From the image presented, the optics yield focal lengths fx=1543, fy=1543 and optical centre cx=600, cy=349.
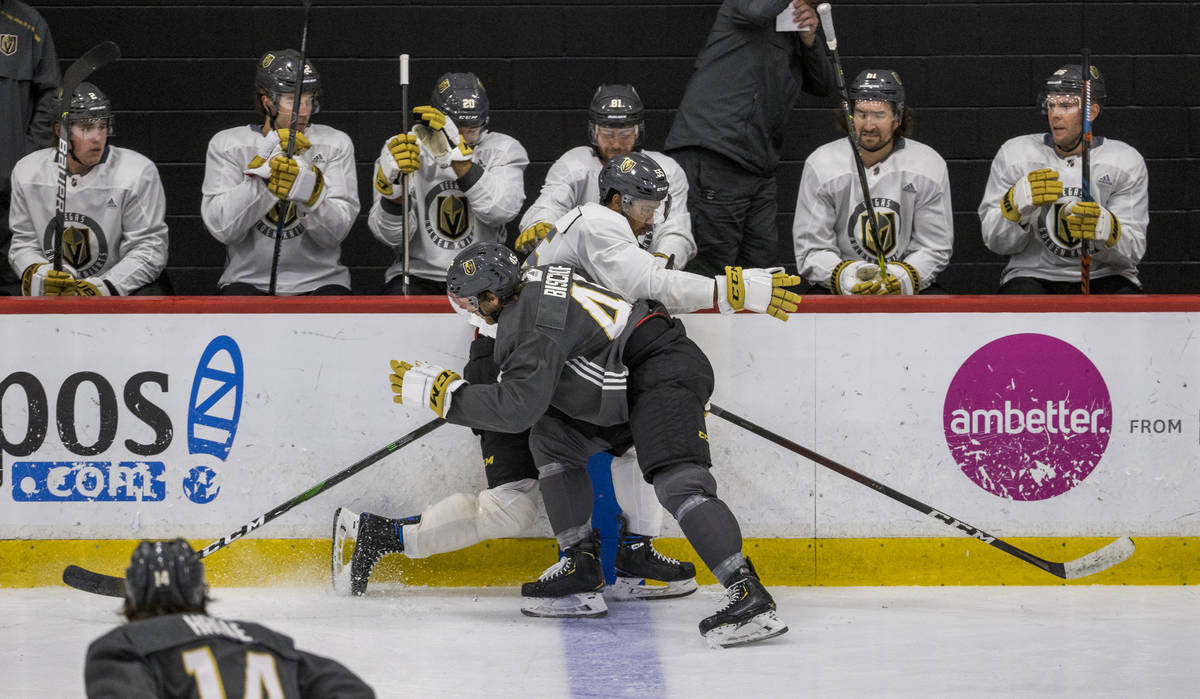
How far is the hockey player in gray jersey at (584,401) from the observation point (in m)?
3.78

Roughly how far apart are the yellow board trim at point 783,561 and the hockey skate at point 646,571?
211mm

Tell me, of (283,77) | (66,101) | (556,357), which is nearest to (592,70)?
(283,77)

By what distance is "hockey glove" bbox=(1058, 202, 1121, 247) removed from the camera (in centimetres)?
464

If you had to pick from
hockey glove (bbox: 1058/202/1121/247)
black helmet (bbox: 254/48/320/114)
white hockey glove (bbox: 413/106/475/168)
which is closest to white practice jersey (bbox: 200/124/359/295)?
black helmet (bbox: 254/48/320/114)

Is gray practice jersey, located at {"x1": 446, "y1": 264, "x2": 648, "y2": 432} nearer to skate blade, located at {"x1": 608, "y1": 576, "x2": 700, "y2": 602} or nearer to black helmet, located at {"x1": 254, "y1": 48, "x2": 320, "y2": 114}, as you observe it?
skate blade, located at {"x1": 608, "y1": 576, "x2": 700, "y2": 602}

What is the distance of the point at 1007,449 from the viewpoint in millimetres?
4398

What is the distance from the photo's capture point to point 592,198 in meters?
4.93

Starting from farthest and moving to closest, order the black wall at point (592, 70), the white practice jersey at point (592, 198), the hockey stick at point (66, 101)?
the black wall at point (592, 70), the white practice jersey at point (592, 198), the hockey stick at point (66, 101)

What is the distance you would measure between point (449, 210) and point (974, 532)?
190 centimetres

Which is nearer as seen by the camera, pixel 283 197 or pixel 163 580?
pixel 163 580

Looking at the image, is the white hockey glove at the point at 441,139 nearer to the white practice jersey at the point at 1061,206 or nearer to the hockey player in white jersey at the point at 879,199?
the hockey player in white jersey at the point at 879,199

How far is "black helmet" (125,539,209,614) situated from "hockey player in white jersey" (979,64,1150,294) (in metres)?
3.36

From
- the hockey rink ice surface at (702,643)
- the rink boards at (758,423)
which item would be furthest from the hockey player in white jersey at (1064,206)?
the hockey rink ice surface at (702,643)

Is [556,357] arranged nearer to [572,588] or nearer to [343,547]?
[572,588]
